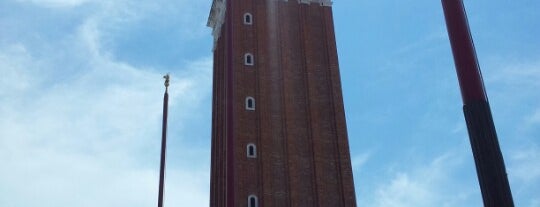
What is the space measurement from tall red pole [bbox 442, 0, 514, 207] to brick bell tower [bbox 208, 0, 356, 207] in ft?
55.9

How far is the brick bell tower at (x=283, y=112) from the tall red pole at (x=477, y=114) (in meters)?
17.0

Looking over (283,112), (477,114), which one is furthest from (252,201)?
(477,114)

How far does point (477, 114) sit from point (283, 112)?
887 inches

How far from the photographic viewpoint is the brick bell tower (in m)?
32.9

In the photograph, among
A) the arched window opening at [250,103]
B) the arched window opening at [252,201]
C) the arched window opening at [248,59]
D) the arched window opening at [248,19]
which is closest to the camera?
the arched window opening at [252,201]

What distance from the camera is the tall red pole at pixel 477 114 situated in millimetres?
11867

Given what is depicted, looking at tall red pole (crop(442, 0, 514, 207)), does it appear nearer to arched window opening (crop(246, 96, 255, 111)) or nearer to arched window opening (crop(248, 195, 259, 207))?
arched window opening (crop(248, 195, 259, 207))

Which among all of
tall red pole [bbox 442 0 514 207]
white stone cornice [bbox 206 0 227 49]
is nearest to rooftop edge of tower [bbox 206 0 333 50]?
white stone cornice [bbox 206 0 227 49]

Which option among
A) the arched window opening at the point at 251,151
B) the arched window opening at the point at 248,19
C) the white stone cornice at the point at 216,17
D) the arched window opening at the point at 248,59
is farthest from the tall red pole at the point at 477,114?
the white stone cornice at the point at 216,17

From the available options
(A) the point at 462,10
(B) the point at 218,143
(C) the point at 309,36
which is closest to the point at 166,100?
(B) the point at 218,143

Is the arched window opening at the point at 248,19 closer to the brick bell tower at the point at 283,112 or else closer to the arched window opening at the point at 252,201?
the brick bell tower at the point at 283,112

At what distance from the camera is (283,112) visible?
35031 mm

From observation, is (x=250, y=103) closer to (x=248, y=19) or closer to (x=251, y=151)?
(x=251, y=151)

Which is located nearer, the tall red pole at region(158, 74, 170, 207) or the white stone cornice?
the tall red pole at region(158, 74, 170, 207)
